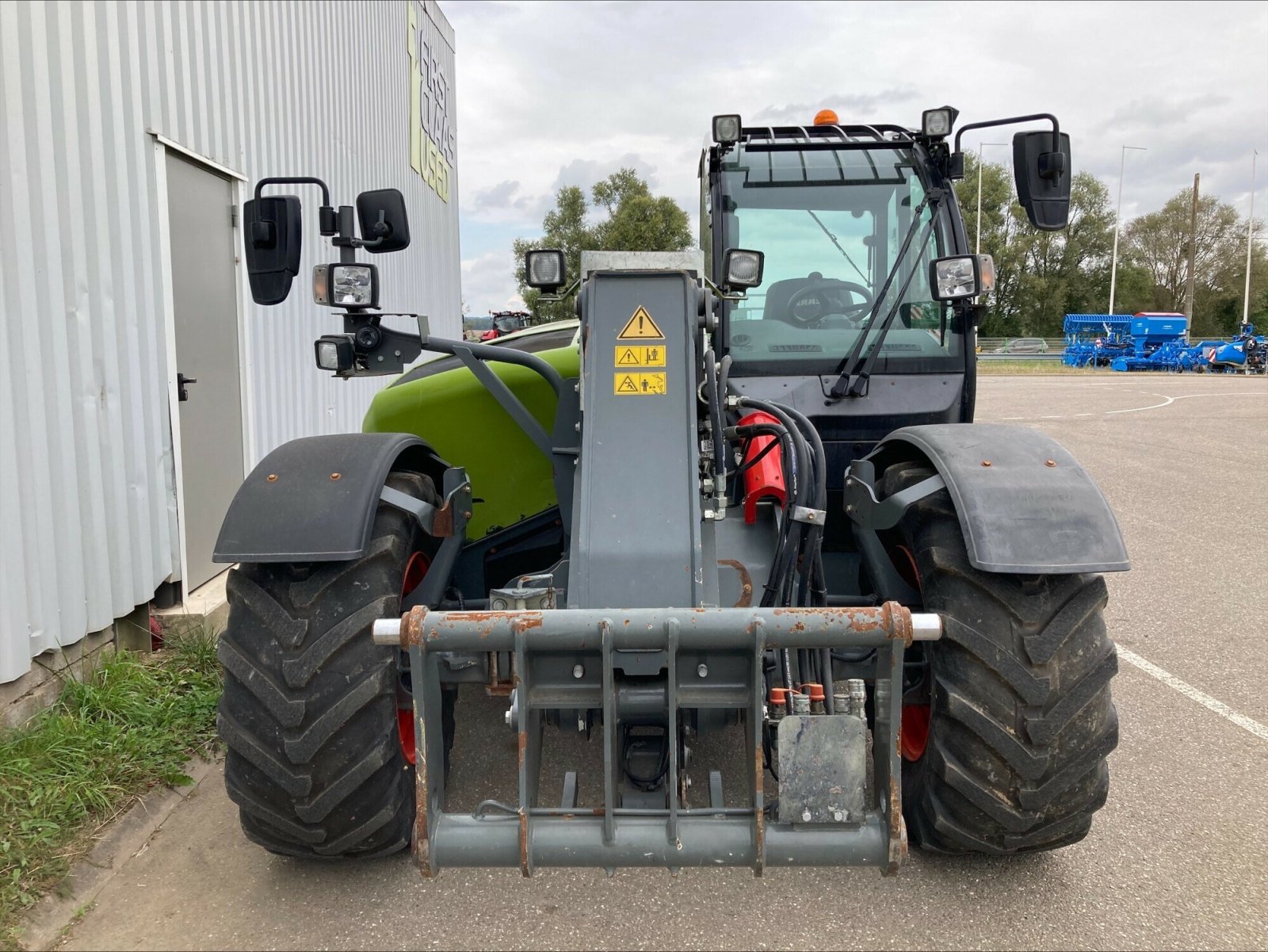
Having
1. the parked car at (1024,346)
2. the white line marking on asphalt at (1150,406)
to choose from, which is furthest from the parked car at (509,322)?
the parked car at (1024,346)

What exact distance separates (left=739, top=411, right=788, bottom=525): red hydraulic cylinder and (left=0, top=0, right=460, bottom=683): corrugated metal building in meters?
2.87

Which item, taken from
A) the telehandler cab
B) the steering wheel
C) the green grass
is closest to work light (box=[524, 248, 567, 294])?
the telehandler cab

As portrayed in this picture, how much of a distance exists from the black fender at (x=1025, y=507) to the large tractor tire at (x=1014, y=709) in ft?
0.44

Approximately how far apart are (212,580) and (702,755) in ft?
11.0

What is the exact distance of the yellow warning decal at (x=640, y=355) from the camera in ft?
9.47

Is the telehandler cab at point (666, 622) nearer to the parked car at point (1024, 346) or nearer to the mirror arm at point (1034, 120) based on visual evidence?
the mirror arm at point (1034, 120)

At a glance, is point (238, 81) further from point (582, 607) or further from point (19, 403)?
point (582, 607)

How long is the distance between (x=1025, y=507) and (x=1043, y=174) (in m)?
1.49

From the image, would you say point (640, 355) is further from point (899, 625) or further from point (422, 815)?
point (422, 815)

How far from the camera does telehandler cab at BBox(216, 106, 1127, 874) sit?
7.32ft

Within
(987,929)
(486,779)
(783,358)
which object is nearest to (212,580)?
(486,779)

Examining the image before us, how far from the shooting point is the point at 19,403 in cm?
369

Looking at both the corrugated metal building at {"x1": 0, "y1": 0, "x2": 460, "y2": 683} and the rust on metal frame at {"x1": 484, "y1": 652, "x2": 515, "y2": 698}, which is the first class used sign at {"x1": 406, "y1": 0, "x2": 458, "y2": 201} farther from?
the rust on metal frame at {"x1": 484, "y1": 652, "x2": 515, "y2": 698}

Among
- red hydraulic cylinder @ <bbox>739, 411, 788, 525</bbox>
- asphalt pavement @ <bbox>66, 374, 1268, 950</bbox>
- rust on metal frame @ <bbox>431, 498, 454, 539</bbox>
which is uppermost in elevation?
red hydraulic cylinder @ <bbox>739, 411, 788, 525</bbox>
